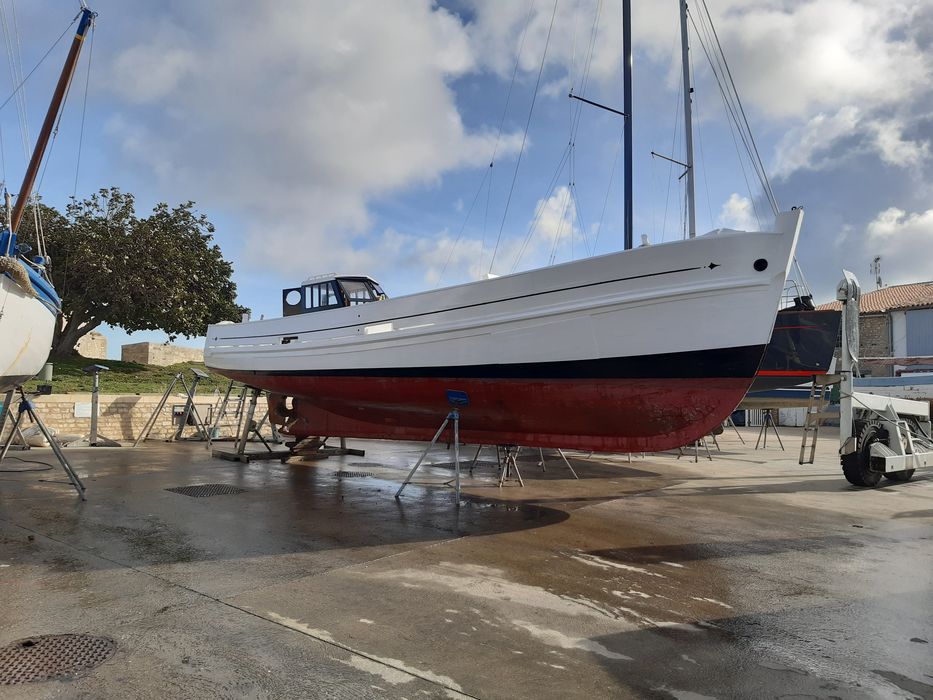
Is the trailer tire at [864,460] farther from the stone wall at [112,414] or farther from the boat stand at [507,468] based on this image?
the stone wall at [112,414]

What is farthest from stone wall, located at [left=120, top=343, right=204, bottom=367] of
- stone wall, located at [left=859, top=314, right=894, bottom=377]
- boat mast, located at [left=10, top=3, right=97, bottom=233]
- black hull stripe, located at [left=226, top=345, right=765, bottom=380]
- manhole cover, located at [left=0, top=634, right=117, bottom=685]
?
stone wall, located at [left=859, top=314, right=894, bottom=377]

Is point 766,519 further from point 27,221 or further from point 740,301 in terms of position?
point 27,221

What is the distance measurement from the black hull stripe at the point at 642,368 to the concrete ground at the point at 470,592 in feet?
4.96

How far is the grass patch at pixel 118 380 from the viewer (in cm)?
1434

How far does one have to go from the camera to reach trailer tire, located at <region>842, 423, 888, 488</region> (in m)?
7.73

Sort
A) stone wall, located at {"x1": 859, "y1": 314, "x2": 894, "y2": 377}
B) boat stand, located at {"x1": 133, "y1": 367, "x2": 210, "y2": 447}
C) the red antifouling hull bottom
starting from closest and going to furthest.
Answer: the red antifouling hull bottom
boat stand, located at {"x1": 133, "y1": 367, "x2": 210, "y2": 447}
stone wall, located at {"x1": 859, "y1": 314, "x2": 894, "y2": 377}

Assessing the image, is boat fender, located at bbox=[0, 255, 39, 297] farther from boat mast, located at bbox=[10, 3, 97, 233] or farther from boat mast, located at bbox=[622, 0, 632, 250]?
boat mast, located at bbox=[622, 0, 632, 250]

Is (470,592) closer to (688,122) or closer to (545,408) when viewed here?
(545,408)

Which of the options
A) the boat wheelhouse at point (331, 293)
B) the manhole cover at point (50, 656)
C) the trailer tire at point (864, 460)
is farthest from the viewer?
the boat wheelhouse at point (331, 293)

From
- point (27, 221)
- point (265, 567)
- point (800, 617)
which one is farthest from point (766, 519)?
point (27, 221)

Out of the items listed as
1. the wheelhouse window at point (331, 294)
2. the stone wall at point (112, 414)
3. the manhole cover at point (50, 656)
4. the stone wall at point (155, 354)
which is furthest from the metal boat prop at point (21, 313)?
the stone wall at point (155, 354)

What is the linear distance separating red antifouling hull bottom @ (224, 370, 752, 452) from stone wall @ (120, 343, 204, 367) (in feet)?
66.3

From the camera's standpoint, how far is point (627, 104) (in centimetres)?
1147

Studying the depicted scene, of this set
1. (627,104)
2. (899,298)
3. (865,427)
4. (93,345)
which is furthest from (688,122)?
(93,345)
